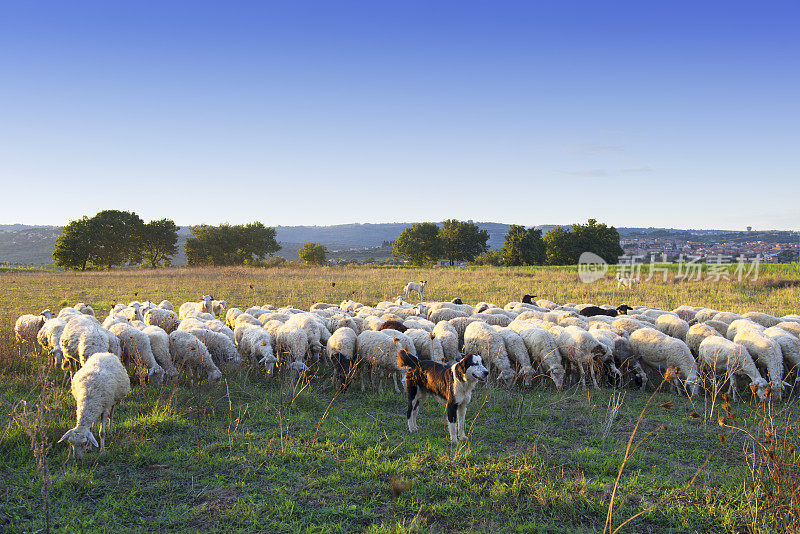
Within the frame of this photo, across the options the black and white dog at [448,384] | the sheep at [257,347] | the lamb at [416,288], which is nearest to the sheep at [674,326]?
the black and white dog at [448,384]

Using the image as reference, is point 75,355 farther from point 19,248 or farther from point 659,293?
point 19,248

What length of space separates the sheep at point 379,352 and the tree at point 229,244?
65708 mm

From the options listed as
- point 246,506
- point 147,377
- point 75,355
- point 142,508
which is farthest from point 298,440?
point 75,355

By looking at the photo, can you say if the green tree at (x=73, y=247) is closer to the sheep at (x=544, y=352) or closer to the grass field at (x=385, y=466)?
the grass field at (x=385, y=466)

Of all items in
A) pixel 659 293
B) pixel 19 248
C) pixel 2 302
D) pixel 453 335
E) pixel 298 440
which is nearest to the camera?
pixel 298 440

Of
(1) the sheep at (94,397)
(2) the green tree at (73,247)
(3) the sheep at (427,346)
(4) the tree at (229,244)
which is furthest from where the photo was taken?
(4) the tree at (229,244)

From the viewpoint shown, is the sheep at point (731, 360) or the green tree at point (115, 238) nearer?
the sheep at point (731, 360)

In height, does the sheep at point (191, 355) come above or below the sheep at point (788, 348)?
below

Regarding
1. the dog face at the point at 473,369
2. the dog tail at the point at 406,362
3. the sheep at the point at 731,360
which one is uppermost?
the dog face at the point at 473,369

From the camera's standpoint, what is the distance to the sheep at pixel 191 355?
9195 mm

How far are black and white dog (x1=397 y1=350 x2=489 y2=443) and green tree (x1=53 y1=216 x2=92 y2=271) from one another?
7016 cm

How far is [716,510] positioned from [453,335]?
6.34 m

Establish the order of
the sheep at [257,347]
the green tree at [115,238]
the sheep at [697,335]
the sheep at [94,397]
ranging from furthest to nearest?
1. the green tree at [115,238]
2. the sheep at [697,335]
3. the sheep at [257,347]
4. the sheep at [94,397]

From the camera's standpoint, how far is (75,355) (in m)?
8.91
